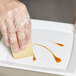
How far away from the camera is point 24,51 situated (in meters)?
0.84

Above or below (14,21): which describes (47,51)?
below

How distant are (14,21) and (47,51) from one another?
0.23 m

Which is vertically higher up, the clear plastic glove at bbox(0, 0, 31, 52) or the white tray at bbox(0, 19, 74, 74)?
the clear plastic glove at bbox(0, 0, 31, 52)

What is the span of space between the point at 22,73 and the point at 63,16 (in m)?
0.57

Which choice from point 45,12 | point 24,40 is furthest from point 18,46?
point 45,12

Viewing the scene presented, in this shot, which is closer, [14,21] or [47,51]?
[14,21]

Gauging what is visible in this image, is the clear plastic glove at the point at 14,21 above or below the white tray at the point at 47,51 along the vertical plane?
above

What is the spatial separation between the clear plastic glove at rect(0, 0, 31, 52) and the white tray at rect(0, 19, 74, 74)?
0.11m

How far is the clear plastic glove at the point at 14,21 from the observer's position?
0.70 meters

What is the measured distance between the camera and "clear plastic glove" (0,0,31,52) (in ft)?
2.31

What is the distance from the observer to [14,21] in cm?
72

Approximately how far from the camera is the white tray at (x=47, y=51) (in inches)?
31.7

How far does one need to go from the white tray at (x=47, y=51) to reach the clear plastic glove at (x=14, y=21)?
0.11 meters

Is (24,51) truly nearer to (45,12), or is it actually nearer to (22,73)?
(22,73)
